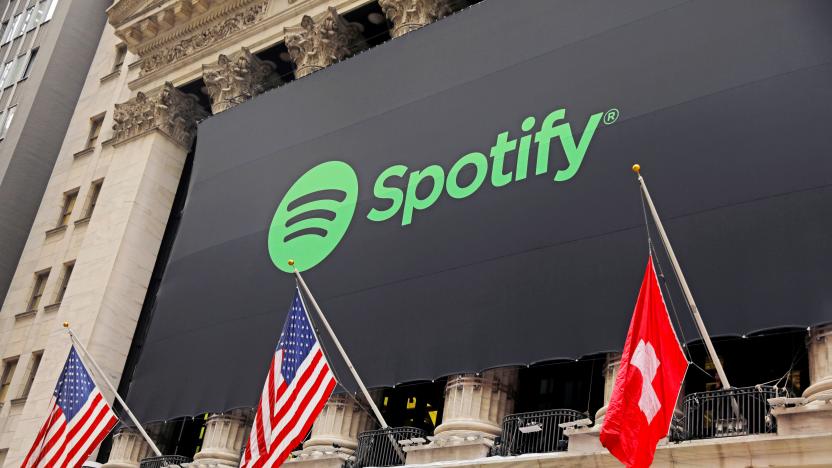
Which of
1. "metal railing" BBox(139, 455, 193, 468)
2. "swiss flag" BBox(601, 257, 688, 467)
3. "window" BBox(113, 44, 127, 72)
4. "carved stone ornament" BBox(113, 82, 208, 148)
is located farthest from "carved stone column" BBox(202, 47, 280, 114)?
"swiss flag" BBox(601, 257, 688, 467)

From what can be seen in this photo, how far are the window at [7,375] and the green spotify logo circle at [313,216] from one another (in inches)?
570

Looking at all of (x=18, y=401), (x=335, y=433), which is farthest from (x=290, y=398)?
(x=18, y=401)

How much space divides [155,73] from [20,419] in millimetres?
14311

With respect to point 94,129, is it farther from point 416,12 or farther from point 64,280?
point 416,12

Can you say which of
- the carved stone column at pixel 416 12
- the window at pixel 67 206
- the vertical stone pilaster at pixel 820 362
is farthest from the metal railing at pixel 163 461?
the vertical stone pilaster at pixel 820 362

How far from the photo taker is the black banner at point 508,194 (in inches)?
798

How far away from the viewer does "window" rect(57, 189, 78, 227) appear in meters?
41.8

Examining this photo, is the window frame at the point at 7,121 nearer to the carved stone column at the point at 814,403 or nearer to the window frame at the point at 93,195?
the window frame at the point at 93,195

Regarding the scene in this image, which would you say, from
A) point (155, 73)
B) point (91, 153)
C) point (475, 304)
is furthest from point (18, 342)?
point (475, 304)

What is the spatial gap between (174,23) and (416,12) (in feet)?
43.0

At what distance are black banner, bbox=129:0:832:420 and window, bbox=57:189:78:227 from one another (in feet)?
33.8

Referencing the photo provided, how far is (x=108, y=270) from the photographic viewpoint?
3588cm

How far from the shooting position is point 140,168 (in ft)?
125

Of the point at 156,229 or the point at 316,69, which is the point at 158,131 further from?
the point at 316,69
